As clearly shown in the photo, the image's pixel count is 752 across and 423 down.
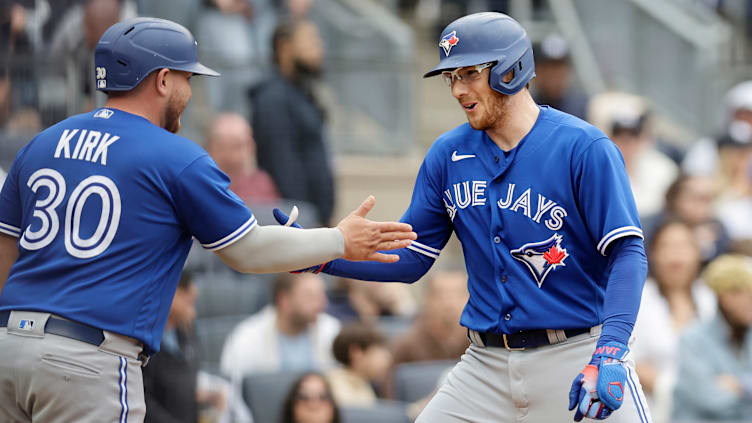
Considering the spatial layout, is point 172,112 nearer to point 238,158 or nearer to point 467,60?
point 467,60

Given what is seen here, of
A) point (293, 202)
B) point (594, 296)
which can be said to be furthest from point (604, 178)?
point (293, 202)

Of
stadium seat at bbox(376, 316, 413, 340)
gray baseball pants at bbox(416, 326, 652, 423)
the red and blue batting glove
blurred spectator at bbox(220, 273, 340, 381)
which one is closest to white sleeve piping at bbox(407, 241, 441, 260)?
gray baseball pants at bbox(416, 326, 652, 423)

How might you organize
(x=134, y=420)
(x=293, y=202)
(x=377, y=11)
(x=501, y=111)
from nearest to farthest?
(x=134, y=420) < (x=501, y=111) < (x=293, y=202) < (x=377, y=11)

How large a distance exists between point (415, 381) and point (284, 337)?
0.91m

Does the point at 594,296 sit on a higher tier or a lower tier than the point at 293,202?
higher

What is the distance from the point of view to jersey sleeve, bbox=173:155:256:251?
4.31 metres

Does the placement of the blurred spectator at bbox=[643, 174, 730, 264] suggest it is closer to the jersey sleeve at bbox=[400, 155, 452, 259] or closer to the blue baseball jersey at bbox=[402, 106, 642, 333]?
the jersey sleeve at bbox=[400, 155, 452, 259]

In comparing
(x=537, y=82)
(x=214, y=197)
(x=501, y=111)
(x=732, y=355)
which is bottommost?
(x=732, y=355)

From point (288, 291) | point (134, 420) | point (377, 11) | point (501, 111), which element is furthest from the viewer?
point (377, 11)

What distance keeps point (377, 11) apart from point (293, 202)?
3.40 metres

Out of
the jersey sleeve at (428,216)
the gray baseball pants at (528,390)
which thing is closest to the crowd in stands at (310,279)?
the jersey sleeve at (428,216)

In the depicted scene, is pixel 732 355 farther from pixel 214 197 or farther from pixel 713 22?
pixel 713 22

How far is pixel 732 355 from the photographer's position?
7.77 m

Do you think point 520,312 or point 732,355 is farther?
point 732,355
